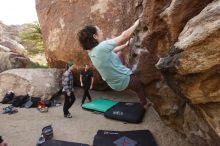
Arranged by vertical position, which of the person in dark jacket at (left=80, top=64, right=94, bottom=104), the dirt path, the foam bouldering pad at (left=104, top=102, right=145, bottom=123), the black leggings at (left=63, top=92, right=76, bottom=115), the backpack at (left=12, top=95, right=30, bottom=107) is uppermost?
the person in dark jacket at (left=80, top=64, right=94, bottom=104)

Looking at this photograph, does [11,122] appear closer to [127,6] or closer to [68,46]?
[68,46]

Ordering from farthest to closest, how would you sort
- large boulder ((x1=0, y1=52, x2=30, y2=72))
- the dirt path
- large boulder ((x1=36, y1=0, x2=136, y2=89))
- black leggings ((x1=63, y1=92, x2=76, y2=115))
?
1. large boulder ((x1=0, y1=52, x2=30, y2=72))
2. large boulder ((x1=36, y1=0, x2=136, y2=89))
3. black leggings ((x1=63, y1=92, x2=76, y2=115))
4. the dirt path

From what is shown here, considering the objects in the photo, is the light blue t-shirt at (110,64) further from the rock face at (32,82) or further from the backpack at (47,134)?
the rock face at (32,82)

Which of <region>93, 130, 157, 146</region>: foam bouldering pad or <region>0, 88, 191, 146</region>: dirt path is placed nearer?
<region>93, 130, 157, 146</region>: foam bouldering pad

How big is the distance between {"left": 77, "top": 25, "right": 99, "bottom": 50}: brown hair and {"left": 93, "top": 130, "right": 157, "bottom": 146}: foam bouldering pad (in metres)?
2.10

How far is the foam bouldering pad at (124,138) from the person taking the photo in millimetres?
6176

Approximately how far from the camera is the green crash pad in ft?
27.9

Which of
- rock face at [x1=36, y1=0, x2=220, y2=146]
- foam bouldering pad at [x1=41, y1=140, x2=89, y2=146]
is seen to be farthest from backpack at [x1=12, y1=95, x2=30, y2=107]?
foam bouldering pad at [x1=41, y1=140, x2=89, y2=146]

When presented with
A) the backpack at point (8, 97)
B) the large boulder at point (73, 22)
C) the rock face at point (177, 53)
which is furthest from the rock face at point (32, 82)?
the rock face at point (177, 53)

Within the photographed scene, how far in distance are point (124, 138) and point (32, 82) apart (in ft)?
16.7

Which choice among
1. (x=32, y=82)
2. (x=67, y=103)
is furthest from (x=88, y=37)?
(x=32, y=82)

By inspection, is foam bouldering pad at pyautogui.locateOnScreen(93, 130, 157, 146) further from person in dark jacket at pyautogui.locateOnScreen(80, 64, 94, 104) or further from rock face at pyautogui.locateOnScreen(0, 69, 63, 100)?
rock face at pyautogui.locateOnScreen(0, 69, 63, 100)

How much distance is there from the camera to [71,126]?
7.63 m

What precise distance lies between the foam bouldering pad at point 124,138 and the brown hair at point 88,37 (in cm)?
210
